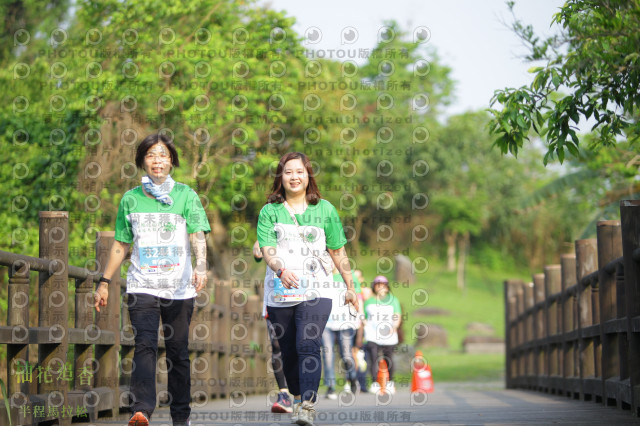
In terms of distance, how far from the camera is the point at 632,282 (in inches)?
278

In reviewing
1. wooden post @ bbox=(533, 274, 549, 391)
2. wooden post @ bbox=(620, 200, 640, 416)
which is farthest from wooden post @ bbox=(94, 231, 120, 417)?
wooden post @ bbox=(533, 274, 549, 391)

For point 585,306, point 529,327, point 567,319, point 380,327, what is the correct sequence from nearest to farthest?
point 585,306 → point 567,319 → point 380,327 → point 529,327

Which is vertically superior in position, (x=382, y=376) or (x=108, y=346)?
(x=108, y=346)

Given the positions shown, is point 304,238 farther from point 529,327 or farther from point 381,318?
point 529,327

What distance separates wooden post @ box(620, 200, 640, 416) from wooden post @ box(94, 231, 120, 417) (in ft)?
12.6

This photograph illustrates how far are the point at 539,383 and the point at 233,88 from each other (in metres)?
7.92

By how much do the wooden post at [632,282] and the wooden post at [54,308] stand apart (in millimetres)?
3898

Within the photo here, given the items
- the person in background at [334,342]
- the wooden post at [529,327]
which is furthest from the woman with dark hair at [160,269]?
the wooden post at [529,327]

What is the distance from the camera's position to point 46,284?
20.6 ft

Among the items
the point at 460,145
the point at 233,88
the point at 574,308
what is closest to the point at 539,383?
the point at 574,308

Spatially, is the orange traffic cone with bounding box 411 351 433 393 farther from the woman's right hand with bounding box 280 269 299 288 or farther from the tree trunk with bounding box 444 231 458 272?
the tree trunk with bounding box 444 231 458 272

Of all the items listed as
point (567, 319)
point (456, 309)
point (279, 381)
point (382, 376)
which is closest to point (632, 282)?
point (567, 319)

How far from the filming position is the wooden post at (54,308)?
20.4 feet

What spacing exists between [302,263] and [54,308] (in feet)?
5.24
